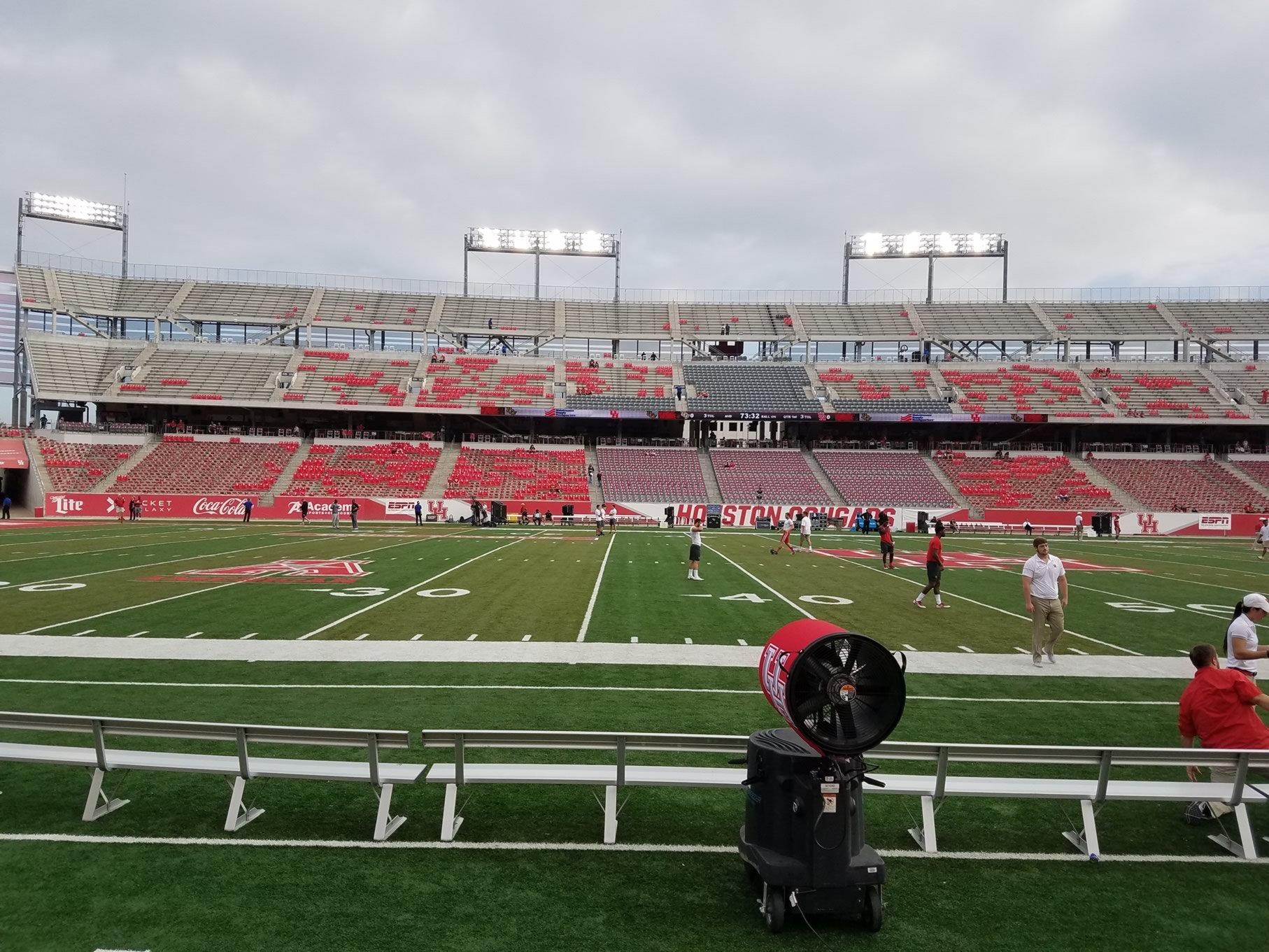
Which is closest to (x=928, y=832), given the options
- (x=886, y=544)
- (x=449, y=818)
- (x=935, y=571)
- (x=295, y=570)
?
(x=449, y=818)

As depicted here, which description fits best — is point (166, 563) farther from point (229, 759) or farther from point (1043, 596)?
point (1043, 596)

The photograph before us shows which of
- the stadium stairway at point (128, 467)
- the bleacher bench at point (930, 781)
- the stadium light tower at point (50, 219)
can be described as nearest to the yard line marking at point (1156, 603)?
the bleacher bench at point (930, 781)

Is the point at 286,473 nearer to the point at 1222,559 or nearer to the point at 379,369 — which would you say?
the point at 379,369

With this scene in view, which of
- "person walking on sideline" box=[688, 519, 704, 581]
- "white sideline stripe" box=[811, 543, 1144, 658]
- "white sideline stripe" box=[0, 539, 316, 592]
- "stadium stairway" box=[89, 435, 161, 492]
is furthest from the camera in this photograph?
"stadium stairway" box=[89, 435, 161, 492]

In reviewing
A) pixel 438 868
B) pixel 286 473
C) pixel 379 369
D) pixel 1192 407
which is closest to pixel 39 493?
pixel 286 473

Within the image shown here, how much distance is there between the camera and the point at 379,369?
207 feet

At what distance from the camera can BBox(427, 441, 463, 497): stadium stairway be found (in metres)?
51.2

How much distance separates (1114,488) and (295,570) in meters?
53.6

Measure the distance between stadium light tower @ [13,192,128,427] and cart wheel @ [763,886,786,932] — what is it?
245 ft

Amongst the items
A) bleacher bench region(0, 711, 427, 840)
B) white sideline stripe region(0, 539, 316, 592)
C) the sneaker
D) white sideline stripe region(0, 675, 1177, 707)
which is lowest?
white sideline stripe region(0, 539, 316, 592)

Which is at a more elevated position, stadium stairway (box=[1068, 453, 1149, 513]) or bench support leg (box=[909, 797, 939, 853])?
stadium stairway (box=[1068, 453, 1149, 513])

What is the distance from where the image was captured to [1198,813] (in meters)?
6.39

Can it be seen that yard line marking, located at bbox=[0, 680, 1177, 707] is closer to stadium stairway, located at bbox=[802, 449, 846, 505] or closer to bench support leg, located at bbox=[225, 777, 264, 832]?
bench support leg, located at bbox=[225, 777, 264, 832]

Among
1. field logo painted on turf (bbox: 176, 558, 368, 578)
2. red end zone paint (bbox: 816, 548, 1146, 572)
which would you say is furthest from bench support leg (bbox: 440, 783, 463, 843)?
red end zone paint (bbox: 816, 548, 1146, 572)
